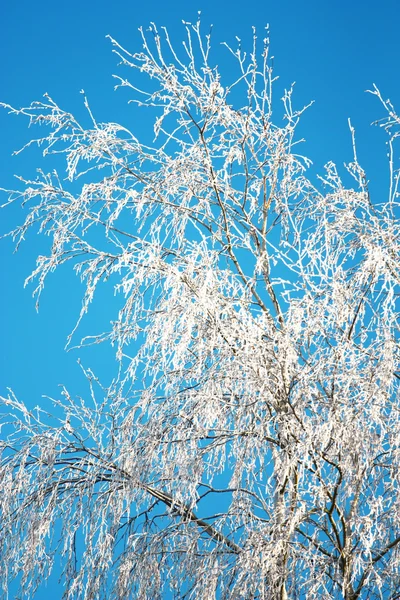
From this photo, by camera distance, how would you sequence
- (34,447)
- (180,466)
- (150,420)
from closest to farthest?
1. (180,466)
2. (150,420)
3. (34,447)

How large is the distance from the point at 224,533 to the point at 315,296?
3.33 feet

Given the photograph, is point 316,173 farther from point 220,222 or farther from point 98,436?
point 98,436

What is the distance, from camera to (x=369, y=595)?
3.46 meters

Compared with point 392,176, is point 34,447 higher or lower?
lower

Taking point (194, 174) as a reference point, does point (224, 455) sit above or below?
below

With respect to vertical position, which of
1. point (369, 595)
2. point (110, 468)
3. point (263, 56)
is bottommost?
point (369, 595)

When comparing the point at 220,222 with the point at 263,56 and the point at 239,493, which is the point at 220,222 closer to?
the point at 263,56

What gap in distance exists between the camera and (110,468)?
3633 millimetres

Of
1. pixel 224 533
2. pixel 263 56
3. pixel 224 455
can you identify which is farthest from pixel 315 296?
pixel 263 56

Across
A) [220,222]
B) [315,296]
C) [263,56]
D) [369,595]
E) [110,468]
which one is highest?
[263,56]

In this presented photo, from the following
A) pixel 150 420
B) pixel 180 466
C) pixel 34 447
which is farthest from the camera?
pixel 34 447

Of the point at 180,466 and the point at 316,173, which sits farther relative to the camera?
the point at 316,173

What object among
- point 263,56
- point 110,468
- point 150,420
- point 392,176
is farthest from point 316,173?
point 110,468

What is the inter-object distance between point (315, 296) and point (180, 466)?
2.68 feet
